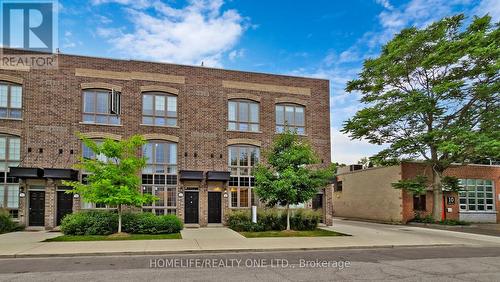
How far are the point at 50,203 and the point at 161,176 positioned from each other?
6313 millimetres

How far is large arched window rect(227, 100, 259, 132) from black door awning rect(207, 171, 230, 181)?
10.7 ft

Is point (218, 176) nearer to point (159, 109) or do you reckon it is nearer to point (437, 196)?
point (159, 109)

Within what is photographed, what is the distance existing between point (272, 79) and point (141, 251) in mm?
16206

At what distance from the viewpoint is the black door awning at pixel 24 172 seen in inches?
802

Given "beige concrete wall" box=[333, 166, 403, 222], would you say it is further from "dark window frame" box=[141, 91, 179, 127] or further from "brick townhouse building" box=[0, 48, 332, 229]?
"dark window frame" box=[141, 91, 179, 127]

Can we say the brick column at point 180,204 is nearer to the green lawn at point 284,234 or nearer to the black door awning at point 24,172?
the green lawn at point 284,234

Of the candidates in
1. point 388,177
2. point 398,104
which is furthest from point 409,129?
point 388,177

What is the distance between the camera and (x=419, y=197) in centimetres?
2912

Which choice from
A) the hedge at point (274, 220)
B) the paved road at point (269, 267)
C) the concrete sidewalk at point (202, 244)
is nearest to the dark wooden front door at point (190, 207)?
the hedge at point (274, 220)

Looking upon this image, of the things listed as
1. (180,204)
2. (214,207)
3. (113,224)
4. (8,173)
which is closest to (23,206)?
(8,173)

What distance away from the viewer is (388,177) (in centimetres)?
3039

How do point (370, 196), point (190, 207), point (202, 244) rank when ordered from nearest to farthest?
point (202, 244) → point (190, 207) → point (370, 196)

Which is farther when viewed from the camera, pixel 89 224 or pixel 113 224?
pixel 113 224

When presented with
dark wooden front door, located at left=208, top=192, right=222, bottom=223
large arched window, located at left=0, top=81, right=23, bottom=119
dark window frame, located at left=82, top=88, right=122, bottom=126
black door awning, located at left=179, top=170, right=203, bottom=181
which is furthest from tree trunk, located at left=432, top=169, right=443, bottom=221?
large arched window, located at left=0, top=81, right=23, bottom=119
